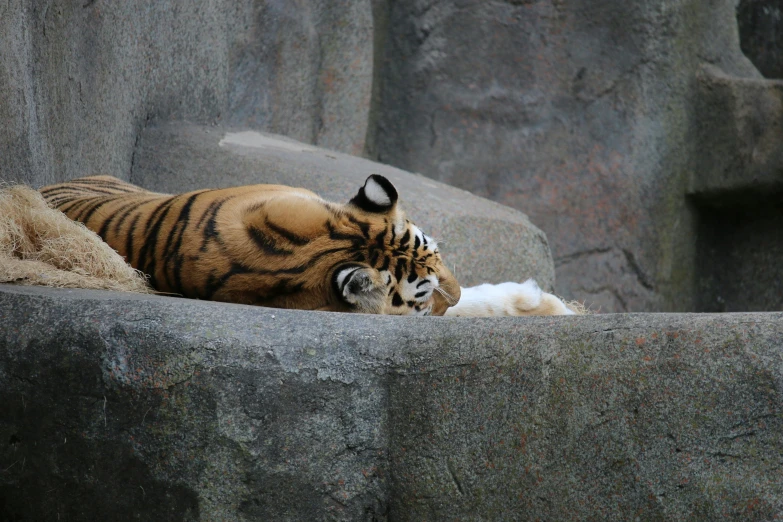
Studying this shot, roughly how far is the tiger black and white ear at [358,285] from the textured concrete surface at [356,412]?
0.51 meters

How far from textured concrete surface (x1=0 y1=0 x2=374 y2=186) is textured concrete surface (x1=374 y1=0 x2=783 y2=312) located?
0.60m

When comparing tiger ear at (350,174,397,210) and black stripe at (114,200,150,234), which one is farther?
black stripe at (114,200,150,234)

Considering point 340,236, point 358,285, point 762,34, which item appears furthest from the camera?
point 762,34

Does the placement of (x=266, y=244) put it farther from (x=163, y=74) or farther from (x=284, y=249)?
(x=163, y=74)

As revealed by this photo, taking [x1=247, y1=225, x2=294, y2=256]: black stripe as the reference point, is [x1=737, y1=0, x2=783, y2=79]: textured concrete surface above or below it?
above


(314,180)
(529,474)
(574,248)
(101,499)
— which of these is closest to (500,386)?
(529,474)

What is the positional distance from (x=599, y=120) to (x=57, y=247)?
4386 mm

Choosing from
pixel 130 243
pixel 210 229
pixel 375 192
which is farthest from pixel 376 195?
pixel 130 243

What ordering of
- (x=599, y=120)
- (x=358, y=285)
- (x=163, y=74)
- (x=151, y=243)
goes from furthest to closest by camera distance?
(x=599, y=120)
(x=163, y=74)
(x=151, y=243)
(x=358, y=285)

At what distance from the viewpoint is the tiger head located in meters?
2.81

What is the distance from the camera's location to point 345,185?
4.21 m

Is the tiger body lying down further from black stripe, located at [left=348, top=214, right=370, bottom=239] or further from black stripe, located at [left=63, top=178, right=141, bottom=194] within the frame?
black stripe, located at [left=63, top=178, right=141, bottom=194]

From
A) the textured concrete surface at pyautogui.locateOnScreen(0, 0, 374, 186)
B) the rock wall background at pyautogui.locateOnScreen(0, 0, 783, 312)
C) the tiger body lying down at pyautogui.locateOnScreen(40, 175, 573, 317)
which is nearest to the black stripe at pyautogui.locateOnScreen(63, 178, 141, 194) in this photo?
the textured concrete surface at pyautogui.locateOnScreen(0, 0, 374, 186)

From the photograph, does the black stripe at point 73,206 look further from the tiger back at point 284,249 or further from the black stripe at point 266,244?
the black stripe at point 266,244
